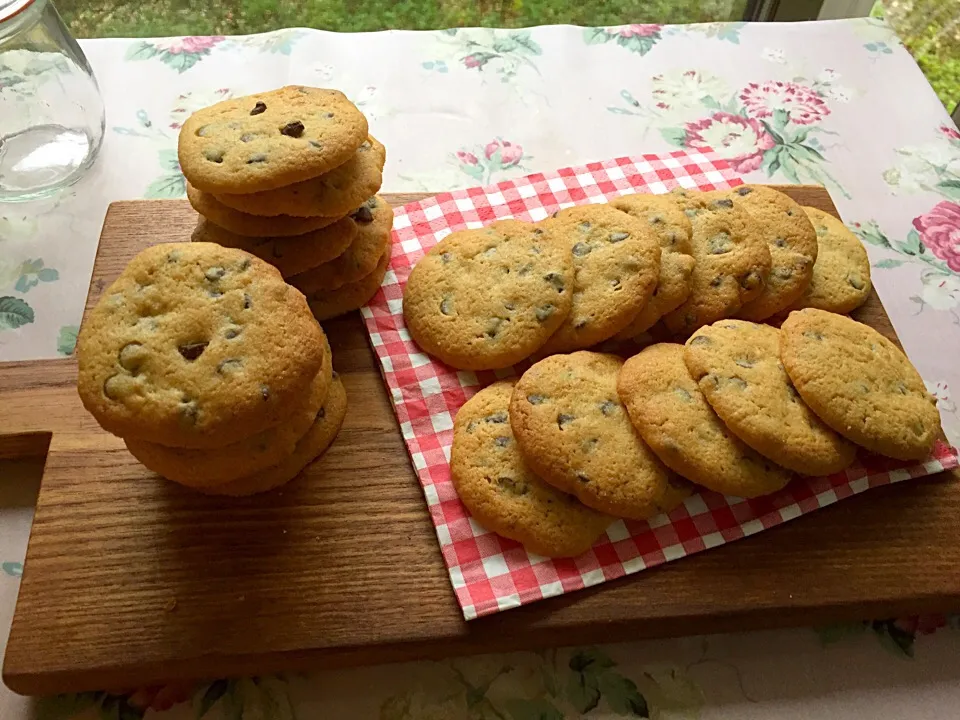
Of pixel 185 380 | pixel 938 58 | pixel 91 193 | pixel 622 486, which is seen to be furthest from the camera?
pixel 938 58

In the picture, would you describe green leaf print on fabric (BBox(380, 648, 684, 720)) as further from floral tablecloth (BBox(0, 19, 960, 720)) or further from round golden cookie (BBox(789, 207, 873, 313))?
round golden cookie (BBox(789, 207, 873, 313))

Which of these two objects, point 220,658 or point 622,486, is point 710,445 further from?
point 220,658

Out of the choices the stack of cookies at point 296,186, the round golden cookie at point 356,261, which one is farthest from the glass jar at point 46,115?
the round golden cookie at point 356,261

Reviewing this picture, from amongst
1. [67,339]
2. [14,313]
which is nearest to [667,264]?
[67,339]

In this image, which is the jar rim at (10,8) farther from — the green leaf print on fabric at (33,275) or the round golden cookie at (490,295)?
the round golden cookie at (490,295)

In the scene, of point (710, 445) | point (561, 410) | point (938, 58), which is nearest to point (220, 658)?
point (561, 410)

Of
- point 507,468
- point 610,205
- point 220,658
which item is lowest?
point 220,658
